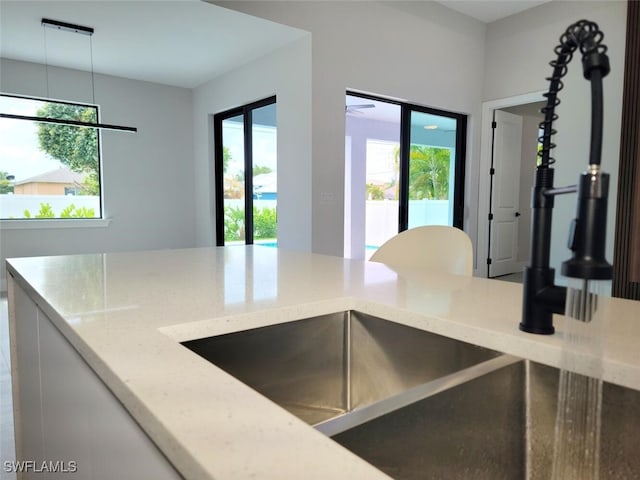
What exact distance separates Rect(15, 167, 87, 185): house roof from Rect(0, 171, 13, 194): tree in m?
0.17

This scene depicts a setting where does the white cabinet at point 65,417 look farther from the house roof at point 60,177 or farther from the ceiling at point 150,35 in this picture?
the house roof at point 60,177

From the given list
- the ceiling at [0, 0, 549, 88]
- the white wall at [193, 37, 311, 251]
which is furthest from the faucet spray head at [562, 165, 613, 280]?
the ceiling at [0, 0, 549, 88]

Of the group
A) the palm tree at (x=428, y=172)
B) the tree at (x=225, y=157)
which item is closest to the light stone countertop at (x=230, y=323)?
the palm tree at (x=428, y=172)

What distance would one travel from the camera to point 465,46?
534 cm

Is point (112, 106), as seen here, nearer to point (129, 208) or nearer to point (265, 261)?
point (129, 208)

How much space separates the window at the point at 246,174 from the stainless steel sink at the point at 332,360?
13.0 feet

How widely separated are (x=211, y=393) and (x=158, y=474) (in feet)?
0.29

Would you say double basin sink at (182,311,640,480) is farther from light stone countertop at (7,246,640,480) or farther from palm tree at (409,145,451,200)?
palm tree at (409,145,451,200)

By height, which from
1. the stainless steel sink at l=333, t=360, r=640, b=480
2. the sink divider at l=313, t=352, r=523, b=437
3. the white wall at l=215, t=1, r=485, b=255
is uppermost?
the white wall at l=215, t=1, r=485, b=255

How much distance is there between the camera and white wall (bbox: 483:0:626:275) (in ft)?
14.0

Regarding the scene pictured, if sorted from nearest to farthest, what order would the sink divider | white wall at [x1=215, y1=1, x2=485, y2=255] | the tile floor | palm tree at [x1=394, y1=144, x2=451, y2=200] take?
the sink divider → the tile floor → white wall at [x1=215, y1=1, x2=485, y2=255] → palm tree at [x1=394, y1=144, x2=451, y2=200]

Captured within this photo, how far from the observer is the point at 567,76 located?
14.6 feet

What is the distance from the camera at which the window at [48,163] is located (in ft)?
17.0

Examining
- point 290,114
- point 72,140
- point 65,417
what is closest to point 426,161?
point 290,114
